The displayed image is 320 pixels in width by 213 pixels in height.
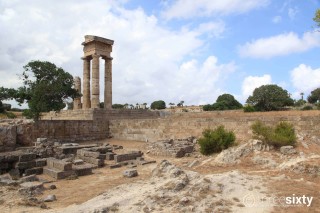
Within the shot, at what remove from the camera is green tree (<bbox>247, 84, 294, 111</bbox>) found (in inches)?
1574

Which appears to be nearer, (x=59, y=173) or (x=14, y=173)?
(x=59, y=173)

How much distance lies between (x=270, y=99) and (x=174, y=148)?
30.8 meters

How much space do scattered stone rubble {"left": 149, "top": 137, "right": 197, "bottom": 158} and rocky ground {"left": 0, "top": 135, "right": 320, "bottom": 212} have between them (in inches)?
157

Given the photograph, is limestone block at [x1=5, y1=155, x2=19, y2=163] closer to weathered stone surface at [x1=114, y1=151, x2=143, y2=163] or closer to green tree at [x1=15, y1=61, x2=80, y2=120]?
weathered stone surface at [x1=114, y1=151, x2=143, y2=163]

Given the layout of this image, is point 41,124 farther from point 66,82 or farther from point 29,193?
point 29,193

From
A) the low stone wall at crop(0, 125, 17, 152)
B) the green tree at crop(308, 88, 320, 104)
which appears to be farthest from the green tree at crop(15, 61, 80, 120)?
the green tree at crop(308, 88, 320, 104)

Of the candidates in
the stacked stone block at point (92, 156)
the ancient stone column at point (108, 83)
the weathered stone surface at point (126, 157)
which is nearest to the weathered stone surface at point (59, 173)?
the stacked stone block at point (92, 156)

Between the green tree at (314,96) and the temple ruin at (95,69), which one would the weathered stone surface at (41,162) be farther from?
the green tree at (314,96)

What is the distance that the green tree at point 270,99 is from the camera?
39969mm

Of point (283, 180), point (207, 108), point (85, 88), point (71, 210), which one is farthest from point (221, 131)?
point (207, 108)

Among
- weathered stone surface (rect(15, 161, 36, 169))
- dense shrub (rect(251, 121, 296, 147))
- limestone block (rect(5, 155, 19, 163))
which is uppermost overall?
dense shrub (rect(251, 121, 296, 147))

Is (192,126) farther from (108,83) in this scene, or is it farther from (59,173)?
(108,83)

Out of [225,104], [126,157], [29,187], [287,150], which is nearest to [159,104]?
[225,104]

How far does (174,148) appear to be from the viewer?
13523 mm
